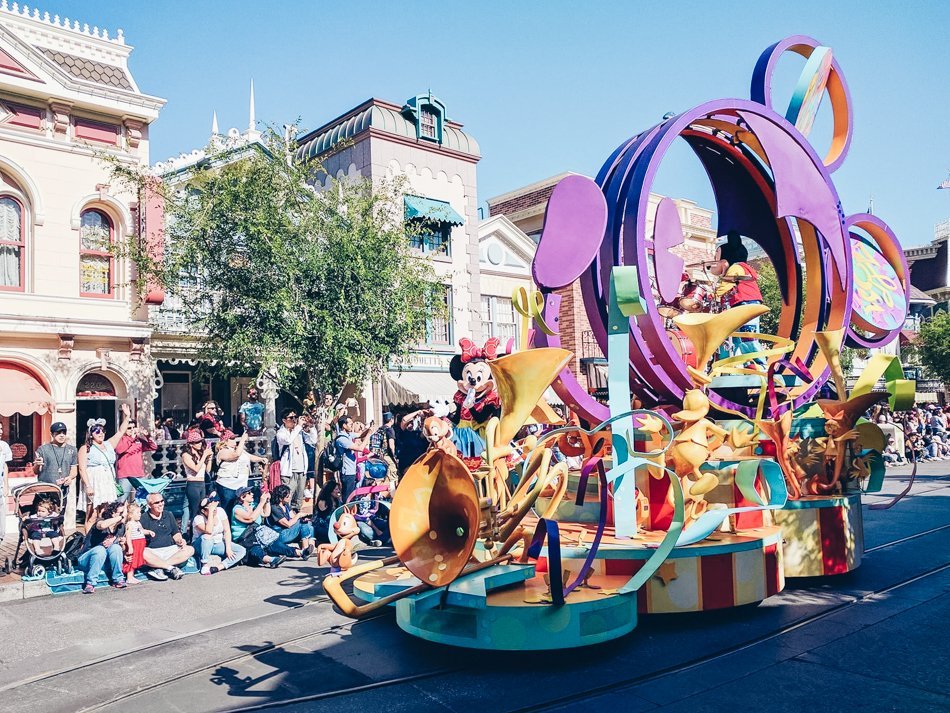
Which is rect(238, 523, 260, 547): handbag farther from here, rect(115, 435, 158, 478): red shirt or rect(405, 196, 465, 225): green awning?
rect(405, 196, 465, 225): green awning

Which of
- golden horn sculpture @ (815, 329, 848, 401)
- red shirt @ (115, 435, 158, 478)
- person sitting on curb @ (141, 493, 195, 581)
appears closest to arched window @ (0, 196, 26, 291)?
red shirt @ (115, 435, 158, 478)

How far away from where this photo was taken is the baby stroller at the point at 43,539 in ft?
24.5

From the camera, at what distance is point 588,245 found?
576 centimetres

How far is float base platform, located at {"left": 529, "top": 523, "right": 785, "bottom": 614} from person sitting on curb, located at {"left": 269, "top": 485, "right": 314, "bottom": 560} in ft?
13.5

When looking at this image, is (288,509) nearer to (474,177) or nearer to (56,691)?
(56,691)

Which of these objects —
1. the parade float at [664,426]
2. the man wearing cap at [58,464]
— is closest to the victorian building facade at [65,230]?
the man wearing cap at [58,464]

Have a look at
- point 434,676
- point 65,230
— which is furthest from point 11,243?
point 434,676

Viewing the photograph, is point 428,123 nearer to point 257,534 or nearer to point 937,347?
point 257,534

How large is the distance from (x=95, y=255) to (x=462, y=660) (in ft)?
39.5

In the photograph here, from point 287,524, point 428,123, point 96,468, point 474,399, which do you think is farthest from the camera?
point 428,123

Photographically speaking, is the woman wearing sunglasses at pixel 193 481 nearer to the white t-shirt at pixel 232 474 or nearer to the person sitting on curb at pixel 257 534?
the white t-shirt at pixel 232 474

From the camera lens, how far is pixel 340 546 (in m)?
7.66

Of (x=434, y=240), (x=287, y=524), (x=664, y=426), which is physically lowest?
(x=287, y=524)

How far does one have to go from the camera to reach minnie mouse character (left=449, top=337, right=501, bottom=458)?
271 inches
